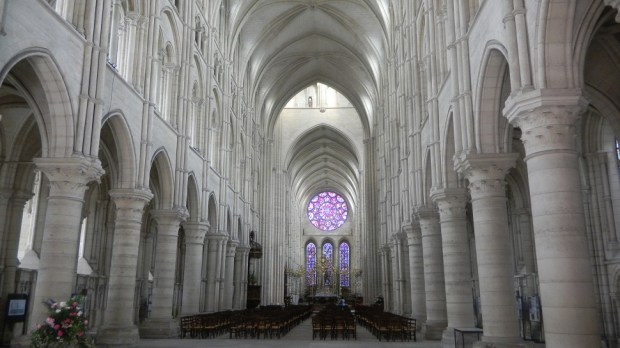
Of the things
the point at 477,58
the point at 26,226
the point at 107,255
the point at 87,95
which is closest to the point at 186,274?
the point at 107,255

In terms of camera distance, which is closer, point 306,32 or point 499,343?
point 499,343

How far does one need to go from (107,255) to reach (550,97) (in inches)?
971

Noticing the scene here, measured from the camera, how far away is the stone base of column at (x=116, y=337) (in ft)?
57.0

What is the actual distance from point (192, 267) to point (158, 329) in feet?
16.3

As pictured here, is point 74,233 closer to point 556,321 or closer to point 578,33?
point 556,321

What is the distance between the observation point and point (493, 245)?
13227mm

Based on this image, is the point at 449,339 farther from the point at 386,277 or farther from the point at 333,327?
the point at 386,277

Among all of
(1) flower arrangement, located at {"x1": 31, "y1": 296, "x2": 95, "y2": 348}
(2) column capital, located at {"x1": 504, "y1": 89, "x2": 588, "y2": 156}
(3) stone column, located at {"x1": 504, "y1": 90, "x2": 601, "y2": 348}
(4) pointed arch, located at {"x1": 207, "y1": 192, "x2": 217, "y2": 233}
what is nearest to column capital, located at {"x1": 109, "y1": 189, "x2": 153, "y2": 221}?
(1) flower arrangement, located at {"x1": 31, "y1": 296, "x2": 95, "y2": 348}

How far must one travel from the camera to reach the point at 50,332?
11.3 m

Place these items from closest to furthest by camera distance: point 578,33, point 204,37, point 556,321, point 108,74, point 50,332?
1. point 556,321
2. point 578,33
3. point 50,332
4. point 108,74
5. point 204,37

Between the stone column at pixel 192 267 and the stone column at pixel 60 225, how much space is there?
1243 cm

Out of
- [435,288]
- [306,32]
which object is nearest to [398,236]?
[435,288]

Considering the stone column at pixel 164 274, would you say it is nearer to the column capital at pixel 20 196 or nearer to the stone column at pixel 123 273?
the stone column at pixel 123 273

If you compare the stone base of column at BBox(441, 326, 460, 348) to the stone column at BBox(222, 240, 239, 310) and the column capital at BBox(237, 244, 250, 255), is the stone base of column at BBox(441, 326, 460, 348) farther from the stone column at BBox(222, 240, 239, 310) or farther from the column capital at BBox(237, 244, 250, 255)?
the column capital at BBox(237, 244, 250, 255)
